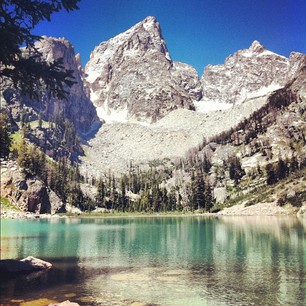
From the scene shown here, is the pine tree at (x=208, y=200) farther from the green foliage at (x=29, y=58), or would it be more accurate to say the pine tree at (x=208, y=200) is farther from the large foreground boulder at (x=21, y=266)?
the green foliage at (x=29, y=58)

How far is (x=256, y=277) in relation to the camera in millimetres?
30953

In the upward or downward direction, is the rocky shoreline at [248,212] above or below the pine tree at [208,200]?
below

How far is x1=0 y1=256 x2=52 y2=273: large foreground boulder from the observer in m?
32.5

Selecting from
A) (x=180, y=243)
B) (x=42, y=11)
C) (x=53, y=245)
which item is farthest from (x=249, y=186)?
(x=42, y=11)

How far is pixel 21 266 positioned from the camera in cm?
3338

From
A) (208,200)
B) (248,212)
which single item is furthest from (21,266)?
(208,200)

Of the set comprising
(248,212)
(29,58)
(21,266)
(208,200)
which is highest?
(29,58)

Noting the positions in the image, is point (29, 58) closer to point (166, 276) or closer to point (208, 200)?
point (166, 276)

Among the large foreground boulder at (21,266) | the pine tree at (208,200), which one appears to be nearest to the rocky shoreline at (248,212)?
the pine tree at (208,200)

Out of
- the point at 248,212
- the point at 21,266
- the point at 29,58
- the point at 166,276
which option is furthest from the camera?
the point at 248,212

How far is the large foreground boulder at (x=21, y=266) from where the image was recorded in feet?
107

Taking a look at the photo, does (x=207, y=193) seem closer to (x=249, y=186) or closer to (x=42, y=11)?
(x=249, y=186)

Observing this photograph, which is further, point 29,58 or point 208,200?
point 208,200

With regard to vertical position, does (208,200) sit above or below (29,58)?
below
